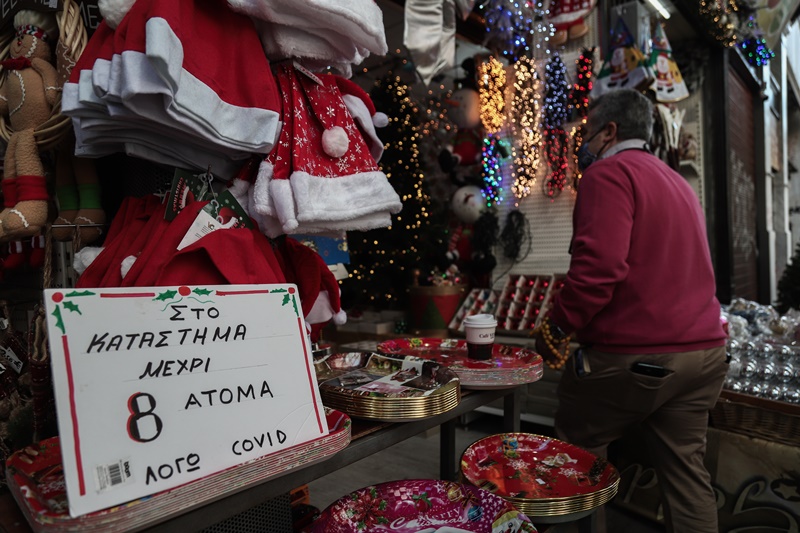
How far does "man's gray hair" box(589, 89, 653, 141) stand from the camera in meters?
1.94

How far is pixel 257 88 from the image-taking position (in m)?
0.98

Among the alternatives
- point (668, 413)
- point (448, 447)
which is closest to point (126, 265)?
point (448, 447)

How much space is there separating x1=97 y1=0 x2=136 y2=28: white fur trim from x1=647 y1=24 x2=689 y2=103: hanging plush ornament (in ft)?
12.5

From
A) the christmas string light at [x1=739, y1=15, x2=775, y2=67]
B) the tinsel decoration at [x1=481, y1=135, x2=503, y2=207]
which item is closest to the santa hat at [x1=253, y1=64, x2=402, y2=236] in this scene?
the tinsel decoration at [x1=481, y1=135, x2=503, y2=207]

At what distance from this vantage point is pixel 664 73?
3.89 metres

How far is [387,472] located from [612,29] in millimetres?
3388

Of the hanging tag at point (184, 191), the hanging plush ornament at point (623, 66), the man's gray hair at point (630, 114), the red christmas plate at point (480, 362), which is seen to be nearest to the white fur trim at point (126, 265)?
the hanging tag at point (184, 191)

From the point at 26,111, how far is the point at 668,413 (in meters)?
2.12

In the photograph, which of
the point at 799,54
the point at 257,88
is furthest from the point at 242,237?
the point at 799,54

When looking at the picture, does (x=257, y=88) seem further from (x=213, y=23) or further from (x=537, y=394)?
(x=537, y=394)

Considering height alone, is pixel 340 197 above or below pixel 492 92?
below

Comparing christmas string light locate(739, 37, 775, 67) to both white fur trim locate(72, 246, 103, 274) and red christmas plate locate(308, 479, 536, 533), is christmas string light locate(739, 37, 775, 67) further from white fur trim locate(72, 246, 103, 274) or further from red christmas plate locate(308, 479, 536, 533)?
white fur trim locate(72, 246, 103, 274)

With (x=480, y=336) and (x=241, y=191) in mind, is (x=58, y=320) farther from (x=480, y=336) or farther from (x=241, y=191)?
(x=480, y=336)

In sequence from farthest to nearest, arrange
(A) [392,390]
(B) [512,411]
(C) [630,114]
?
(C) [630,114] < (B) [512,411] < (A) [392,390]
